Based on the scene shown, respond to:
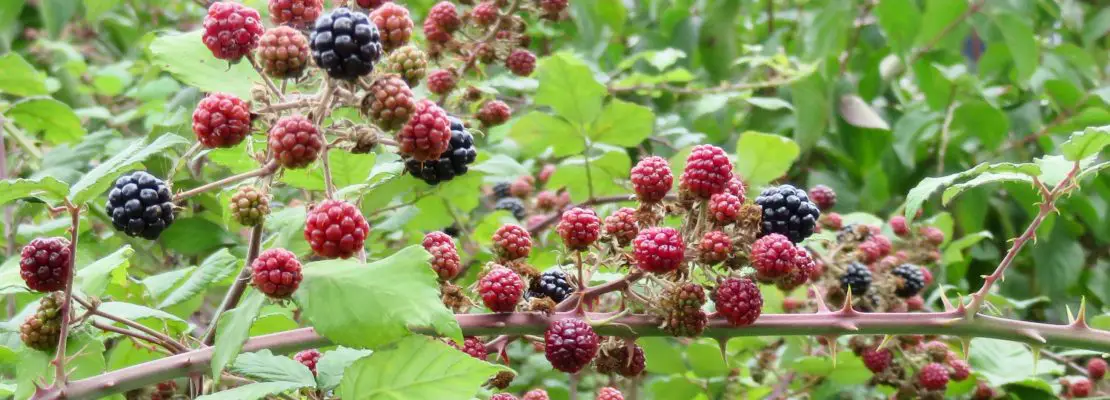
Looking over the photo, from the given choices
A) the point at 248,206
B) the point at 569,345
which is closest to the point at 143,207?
the point at 248,206

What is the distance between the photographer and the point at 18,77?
2314 mm

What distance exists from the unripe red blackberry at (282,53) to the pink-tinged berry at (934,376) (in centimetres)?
137

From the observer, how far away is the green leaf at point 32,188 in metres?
1.13

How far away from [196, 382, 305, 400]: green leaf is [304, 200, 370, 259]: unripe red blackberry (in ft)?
0.57

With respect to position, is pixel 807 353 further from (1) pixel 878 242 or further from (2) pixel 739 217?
(2) pixel 739 217

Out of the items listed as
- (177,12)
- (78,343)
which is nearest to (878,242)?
(78,343)

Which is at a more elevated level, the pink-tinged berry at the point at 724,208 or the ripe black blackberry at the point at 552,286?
the pink-tinged berry at the point at 724,208

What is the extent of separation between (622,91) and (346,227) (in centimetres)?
205

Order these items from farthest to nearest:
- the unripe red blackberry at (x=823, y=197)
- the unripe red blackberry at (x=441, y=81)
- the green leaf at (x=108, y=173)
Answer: the unripe red blackberry at (x=823, y=197), the unripe red blackberry at (x=441, y=81), the green leaf at (x=108, y=173)

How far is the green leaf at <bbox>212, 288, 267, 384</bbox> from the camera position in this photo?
107cm

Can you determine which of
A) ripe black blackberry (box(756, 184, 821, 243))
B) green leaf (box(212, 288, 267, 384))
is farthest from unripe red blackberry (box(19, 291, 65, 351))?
ripe black blackberry (box(756, 184, 821, 243))

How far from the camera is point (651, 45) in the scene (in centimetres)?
355

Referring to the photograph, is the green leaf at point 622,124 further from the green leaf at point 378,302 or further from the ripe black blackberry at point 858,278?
the green leaf at point 378,302

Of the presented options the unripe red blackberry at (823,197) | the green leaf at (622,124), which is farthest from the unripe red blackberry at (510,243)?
the unripe red blackberry at (823,197)
